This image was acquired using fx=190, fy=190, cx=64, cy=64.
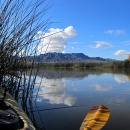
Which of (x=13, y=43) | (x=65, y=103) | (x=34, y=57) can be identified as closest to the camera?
(x=13, y=43)

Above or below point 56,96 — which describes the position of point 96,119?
above

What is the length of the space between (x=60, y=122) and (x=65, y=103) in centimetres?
113

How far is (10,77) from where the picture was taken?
297 cm

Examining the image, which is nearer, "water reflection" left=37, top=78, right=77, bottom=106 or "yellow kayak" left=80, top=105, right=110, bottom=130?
"yellow kayak" left=80, top=105, right=110, bottom=130

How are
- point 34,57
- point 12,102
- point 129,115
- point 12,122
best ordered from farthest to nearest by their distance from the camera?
point 34,57
point 129,115
point 12,102
point 12,122

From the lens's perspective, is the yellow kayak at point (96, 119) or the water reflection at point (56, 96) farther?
the water reflection at point (56, 96)

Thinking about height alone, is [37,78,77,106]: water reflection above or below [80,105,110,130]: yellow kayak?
below

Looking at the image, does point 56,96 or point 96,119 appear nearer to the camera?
point 96,119

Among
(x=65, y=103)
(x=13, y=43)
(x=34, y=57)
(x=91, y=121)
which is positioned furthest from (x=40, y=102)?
(x=91, y=121)

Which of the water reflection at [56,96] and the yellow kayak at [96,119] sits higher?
→ the yellow kayak at [96,119]

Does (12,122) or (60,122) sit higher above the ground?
(12,122)

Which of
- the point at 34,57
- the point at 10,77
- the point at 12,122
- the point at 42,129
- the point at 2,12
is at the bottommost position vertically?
the point at 42,129

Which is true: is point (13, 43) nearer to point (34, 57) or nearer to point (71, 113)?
point (34, 57)

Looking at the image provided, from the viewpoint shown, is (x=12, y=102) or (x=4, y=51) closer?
(x=12, y=102)
